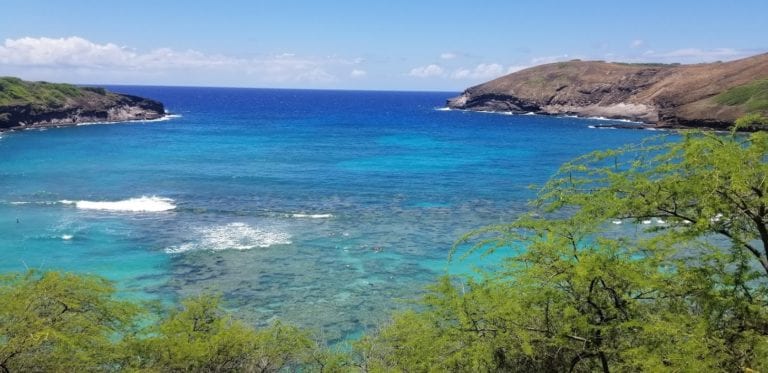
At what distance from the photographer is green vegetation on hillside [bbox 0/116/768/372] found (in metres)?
10.8

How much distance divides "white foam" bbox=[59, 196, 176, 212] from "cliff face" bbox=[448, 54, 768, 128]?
317 ft

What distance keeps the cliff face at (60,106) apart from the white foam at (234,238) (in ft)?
298

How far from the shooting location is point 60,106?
120688mm

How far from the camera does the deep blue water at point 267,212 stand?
29984 millimetres

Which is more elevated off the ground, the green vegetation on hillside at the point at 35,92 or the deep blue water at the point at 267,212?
the green vegetation on hillside at the point at 35,92

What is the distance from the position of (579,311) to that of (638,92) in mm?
150651

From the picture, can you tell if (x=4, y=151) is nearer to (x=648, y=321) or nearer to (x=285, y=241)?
(x=285, y=241)

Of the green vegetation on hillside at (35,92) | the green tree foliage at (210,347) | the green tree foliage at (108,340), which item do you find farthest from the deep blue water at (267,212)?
the green vegetation on hillside at (35,92)

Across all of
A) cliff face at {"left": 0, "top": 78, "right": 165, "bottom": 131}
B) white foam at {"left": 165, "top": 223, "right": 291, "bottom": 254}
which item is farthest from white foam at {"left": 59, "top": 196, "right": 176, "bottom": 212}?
cliff face at {"left": 0, "top": 78, "right": 165, "bottom": 131}

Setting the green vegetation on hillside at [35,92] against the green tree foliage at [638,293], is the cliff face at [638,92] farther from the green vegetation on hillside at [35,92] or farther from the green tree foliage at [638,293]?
the green vegetation on hillside at [35,92]

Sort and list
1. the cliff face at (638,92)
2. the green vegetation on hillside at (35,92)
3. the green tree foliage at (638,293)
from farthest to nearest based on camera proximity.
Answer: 1. the green vegetation on hillside at (35,92)
2. the cliff face at (638,92)
3. the green tree foliage at (638,293)

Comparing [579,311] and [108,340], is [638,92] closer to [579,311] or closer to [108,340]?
[579,311]

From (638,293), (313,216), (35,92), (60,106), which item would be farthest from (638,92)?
(35,92)

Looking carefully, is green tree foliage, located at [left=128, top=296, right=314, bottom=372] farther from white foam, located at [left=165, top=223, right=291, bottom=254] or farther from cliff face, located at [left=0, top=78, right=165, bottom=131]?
cliff face, located at [left=0, top=78, right=165, bottom=131]
